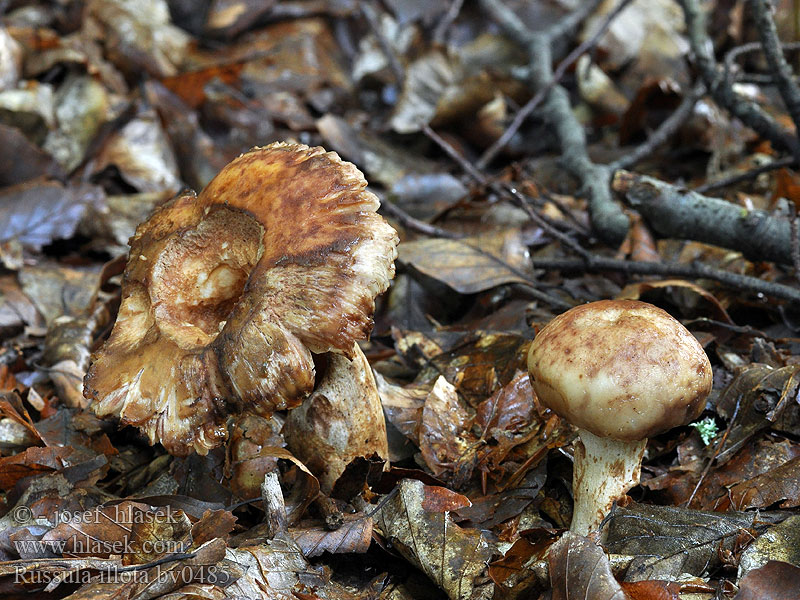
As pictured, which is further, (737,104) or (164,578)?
(737,104)

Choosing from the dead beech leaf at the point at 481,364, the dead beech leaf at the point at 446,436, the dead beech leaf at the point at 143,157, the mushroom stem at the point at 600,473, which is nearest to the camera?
the mushroom stem at the point at 600,473

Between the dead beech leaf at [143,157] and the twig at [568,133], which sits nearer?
the twig at [568,133]

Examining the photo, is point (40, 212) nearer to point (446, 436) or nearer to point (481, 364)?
point (481, 364)

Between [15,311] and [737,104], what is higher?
[737,104]

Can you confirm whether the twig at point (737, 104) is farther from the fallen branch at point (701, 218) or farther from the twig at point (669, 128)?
the fallen branch at point (701, 218)

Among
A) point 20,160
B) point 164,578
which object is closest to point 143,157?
point 20,160

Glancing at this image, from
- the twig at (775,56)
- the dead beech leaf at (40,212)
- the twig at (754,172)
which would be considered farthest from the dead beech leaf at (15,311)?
the twig at (775,56)
